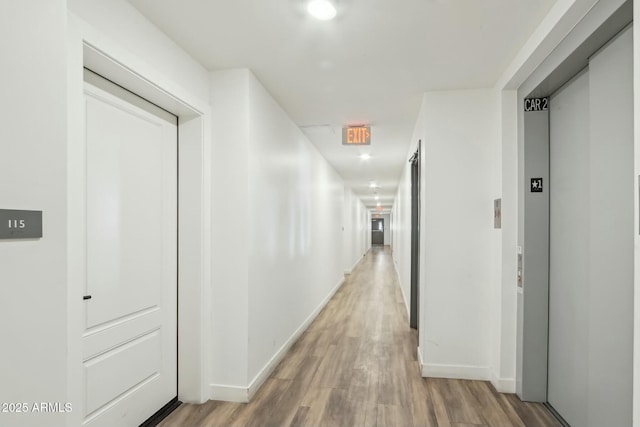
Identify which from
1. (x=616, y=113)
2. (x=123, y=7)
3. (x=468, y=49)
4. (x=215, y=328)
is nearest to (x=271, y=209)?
(x=215, y=328)

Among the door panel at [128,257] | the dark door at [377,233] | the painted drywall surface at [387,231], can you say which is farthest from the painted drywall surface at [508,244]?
the dark door at [377,233]

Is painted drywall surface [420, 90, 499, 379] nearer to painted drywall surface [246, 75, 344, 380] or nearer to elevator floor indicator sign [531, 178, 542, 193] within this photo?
elevator floor indicator sign [531, 178, 542, 193]

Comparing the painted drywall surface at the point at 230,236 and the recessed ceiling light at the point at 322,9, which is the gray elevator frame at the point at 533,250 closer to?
the recessed ceiling light at the point at 322,9

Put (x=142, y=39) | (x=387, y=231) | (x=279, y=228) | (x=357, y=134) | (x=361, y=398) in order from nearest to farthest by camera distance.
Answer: (x=142, y=39) → (x=361, y=398) → (x=279, y=228) → (x=357, y=134) → (x=387, y=231)

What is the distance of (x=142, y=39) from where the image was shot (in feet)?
6.52

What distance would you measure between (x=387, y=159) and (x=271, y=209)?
3.69m

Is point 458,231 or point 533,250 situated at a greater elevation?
point 458,231

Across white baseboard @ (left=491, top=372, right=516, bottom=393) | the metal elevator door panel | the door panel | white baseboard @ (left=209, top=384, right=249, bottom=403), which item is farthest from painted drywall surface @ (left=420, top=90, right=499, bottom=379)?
the door panel

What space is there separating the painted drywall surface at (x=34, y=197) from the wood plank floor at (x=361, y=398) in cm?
143

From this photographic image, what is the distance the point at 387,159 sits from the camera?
6.34 m

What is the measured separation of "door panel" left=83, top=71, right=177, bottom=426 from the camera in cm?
190

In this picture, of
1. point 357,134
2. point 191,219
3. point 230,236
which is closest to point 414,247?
point 357,134

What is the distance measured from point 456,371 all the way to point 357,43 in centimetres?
299

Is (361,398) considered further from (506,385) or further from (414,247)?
(414,247)
